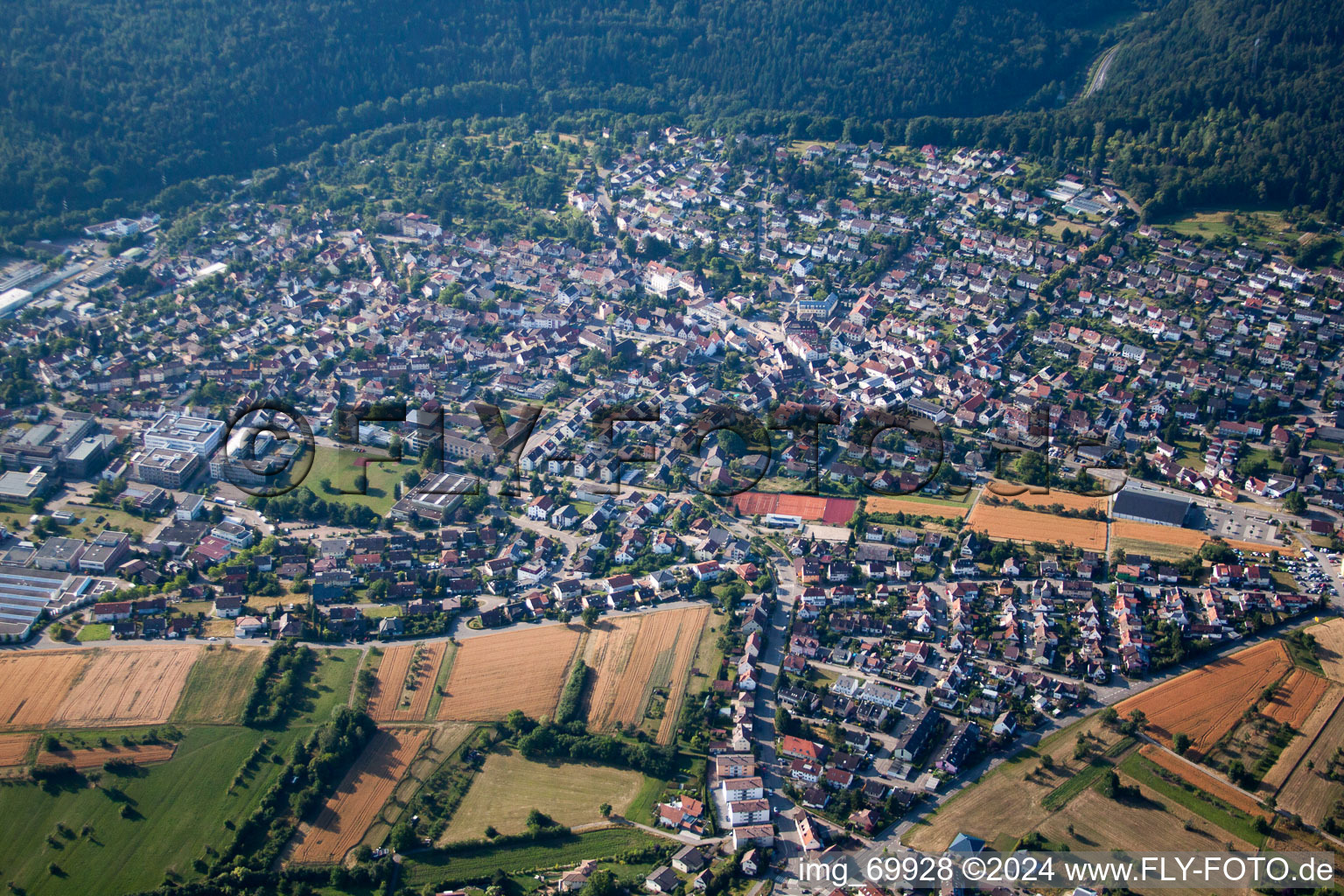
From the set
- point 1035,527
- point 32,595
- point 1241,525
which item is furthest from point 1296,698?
point 32,595

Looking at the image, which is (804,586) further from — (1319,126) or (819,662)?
(1319,126)

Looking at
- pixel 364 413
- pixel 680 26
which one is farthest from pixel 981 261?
pixel 680 26

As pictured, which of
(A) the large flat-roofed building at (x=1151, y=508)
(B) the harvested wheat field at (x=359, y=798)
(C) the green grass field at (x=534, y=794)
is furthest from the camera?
(A) the large flat-roofed building at (x=1151, y=508)

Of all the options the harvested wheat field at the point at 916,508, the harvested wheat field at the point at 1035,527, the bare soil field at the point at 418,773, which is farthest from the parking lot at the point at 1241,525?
the bare soil field at the point at 418,773

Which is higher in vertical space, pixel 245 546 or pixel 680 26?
pixel 680 26

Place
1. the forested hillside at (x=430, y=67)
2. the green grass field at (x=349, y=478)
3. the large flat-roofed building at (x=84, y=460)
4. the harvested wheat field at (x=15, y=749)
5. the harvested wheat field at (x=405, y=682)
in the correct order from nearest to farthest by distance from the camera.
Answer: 1. the harvested wheat field at (x=15, y=749)
2. the harvested wheat field at (x=405, y=682)
3. the green grass field at (x=349, y=478)
4. the large flat-roofed building at (x=84, y=460)
5. the forested hillside at (x=430, y=67)

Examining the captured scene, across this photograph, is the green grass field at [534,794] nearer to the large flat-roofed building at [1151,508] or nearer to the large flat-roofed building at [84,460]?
the large flat-roofed building at [1151,508]

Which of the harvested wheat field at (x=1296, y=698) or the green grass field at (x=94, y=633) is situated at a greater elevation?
the green grass field at (x=94, y=633)
